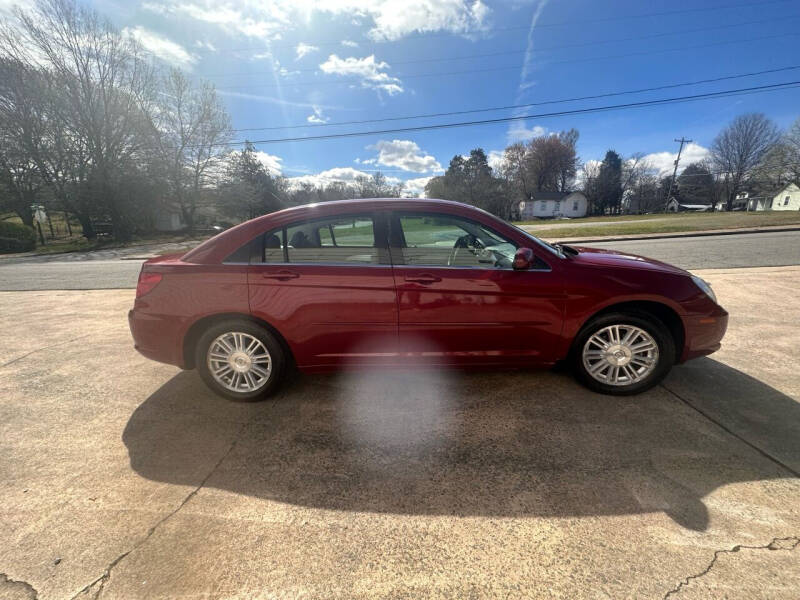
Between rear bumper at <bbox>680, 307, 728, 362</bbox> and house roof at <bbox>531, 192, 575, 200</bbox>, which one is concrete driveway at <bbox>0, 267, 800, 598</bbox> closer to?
rear bumper at <bbox>680, 307, 728, 362</bbox>

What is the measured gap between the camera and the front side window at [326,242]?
9.20 feet

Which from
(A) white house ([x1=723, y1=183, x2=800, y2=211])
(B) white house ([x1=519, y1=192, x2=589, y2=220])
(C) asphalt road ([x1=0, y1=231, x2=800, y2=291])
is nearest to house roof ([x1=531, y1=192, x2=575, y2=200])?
(B) white house ([x1=519, y1=192, x2=589, y2=220])

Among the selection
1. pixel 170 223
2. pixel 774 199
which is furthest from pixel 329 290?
pixel 774 199

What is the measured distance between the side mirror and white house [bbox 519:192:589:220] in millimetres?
68920

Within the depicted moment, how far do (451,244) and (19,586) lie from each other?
9.97 ft

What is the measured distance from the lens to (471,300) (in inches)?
107

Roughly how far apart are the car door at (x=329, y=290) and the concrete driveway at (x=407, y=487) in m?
0.50

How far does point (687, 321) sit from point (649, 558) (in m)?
2.00

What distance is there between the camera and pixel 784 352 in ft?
11.7

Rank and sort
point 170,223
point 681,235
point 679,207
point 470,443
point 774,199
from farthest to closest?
point 679,207, point 774,199, point 170,223, point 681,235, point 470,443

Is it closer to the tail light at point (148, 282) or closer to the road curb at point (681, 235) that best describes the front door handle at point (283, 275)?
the tail light at point (148, 282)

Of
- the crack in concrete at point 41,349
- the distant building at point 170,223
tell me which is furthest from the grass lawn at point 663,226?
the distant building at point 170,223

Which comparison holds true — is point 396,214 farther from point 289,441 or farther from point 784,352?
point 784,352

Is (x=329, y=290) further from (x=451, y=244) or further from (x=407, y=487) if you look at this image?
(x=407, y=487)
